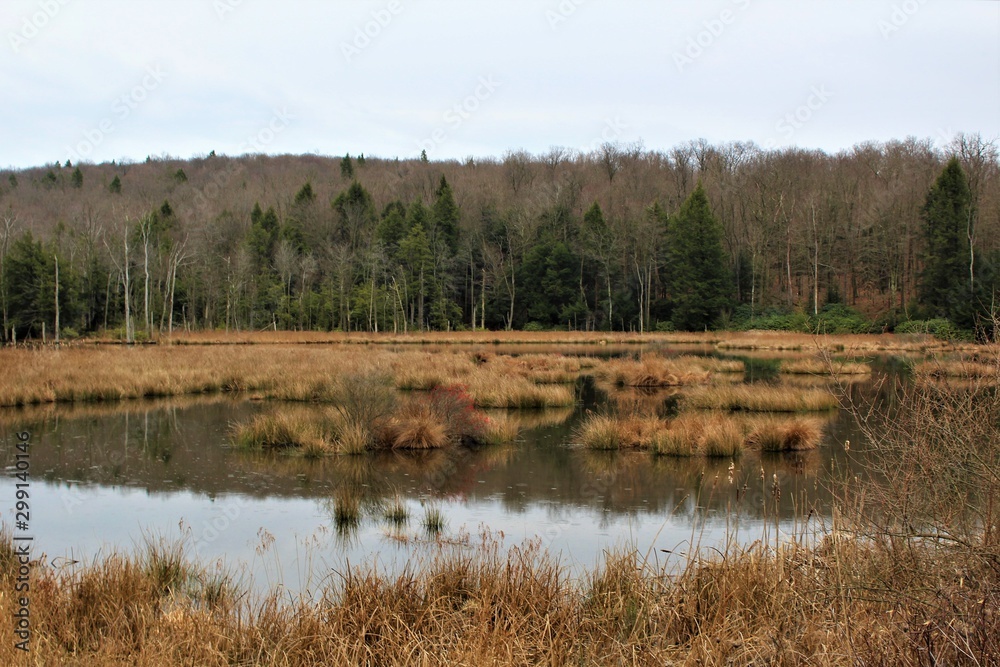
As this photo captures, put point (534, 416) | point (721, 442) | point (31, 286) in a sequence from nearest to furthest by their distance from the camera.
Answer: point (721, 442) → point (534, 416) → point (31, 286)

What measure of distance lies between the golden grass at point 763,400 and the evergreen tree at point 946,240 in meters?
31.2

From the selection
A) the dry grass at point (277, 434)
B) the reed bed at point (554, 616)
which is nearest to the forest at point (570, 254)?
the dry grass at point (277, 434)

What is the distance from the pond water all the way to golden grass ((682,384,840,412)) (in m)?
2.34

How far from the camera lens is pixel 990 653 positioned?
11.2 ft

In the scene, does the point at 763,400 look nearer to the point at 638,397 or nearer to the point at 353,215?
the point at 638,397

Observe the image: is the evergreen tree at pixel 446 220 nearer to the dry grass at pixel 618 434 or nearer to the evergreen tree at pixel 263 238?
the evergreen tree at pixel 263 238

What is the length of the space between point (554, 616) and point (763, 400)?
1379 centimetres

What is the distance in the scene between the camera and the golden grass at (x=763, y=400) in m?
17.7

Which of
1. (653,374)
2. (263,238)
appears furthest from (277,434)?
(263,238)

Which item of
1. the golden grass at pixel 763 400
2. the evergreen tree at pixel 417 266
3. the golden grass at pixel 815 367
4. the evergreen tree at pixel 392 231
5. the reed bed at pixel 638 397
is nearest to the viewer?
the golden grass at pixel 763 400

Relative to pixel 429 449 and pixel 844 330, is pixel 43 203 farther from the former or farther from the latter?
pixel 429 449

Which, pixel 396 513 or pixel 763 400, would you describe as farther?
pixel 763 400

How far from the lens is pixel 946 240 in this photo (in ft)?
151

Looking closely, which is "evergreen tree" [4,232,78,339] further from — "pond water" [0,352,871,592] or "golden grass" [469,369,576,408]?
"golden grass" [469,369,576,408]
